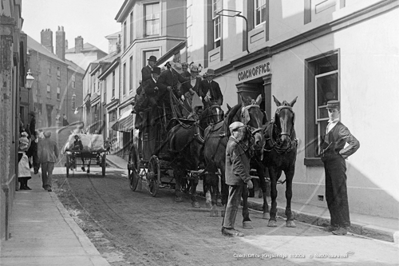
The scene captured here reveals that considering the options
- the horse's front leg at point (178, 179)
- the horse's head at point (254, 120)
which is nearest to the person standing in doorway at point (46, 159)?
the horse's front leg at point (178, 179)

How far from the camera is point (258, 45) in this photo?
1392 cm

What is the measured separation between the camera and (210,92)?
11367 millimetres

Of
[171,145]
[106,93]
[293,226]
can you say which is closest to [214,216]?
[293,226]

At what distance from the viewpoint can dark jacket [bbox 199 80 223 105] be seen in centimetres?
1122

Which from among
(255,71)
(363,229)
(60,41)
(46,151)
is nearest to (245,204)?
(363,229)

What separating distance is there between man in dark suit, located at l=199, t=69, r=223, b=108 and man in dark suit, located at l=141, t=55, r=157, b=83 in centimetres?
130

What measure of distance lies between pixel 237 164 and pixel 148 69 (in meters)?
5.20

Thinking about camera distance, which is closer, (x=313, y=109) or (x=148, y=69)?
(x=313, y=109)

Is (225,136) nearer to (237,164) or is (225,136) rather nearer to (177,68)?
(237,164)

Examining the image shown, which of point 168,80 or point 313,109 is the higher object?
point 168,80

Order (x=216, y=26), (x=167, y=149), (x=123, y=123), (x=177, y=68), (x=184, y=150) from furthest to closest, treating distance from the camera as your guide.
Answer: (x=216, y=26), (x=177, y=68), (x=167, y=149), (x=184, y=150), (x=123, y=123)

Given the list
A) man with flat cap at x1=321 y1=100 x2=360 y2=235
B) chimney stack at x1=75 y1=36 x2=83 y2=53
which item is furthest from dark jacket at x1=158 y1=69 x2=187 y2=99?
chimney stack at x1=75 y1=36 x2=83 y2=53

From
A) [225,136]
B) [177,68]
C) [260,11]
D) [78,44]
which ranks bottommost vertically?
[225,136]

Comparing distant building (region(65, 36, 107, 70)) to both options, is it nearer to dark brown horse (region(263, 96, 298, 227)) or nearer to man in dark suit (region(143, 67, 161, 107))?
dark brown horse (region(263, 96, 298, 227))
